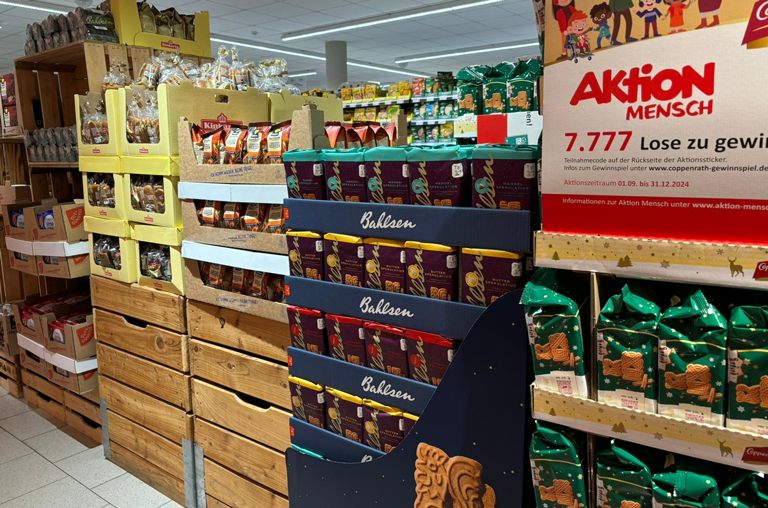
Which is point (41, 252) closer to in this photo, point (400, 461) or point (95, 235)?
point (95, 235)

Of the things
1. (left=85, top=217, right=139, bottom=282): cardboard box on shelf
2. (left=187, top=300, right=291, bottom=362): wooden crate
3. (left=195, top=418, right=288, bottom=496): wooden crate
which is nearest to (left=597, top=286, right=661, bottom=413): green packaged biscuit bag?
(left=187, top=300, right=291, bottom=362): wooden crate

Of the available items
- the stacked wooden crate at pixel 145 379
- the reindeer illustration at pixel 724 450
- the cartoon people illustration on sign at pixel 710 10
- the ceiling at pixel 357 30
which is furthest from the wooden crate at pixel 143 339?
the ceiling at pixel 357 30

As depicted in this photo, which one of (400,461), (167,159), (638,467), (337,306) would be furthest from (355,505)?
(167,159)

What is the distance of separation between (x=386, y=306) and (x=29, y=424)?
3620 millimetres

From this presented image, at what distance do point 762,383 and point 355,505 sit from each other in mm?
1232

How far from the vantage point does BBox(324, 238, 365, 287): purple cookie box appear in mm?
1697

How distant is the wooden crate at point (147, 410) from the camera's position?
9.34 feet

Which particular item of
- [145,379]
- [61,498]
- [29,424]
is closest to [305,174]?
[145,379]

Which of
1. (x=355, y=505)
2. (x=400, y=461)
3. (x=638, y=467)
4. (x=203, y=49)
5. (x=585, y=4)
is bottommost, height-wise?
(x=355, y=505)

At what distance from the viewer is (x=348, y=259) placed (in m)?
1.72

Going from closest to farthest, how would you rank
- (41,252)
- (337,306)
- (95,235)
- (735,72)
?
(735,72), (337,306), (95,235), (41,252)

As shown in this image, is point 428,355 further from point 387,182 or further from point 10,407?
point 10,407

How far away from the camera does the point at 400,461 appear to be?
1.63 metres

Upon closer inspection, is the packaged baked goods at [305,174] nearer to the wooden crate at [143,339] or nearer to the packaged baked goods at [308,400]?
the packaged baked goods at [308,400]
